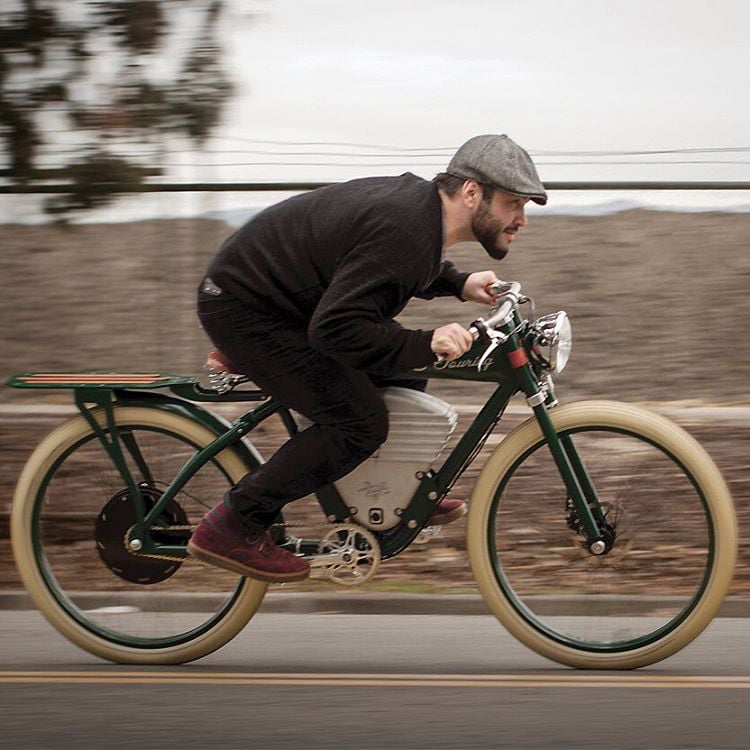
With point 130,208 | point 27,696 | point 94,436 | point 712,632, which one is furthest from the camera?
point 130,208

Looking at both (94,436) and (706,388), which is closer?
(94,436)

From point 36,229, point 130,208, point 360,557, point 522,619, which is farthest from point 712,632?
point 36,229

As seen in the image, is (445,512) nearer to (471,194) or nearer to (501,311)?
(501,311)

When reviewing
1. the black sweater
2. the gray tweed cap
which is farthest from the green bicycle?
the gray tweed cap

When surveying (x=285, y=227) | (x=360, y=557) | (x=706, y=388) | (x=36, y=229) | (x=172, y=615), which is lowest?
A: (x=706, y=388)

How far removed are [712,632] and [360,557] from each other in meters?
1.65

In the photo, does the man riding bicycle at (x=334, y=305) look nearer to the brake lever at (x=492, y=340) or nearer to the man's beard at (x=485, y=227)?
the man's beard at (x=485, y=227)

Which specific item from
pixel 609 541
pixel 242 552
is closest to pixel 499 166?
pixel 609 541

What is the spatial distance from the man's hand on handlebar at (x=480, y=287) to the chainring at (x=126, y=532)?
1246 mm

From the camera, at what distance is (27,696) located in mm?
A: 5227

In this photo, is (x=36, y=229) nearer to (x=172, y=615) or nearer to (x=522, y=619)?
(x=172, y=615)

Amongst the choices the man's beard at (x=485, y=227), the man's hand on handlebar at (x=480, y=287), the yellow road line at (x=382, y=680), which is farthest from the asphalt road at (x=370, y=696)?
the man's beard at (x=485, y=227)

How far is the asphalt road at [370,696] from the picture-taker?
4.72 metres

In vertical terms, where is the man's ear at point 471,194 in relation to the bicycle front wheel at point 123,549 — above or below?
above
